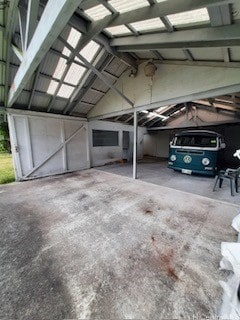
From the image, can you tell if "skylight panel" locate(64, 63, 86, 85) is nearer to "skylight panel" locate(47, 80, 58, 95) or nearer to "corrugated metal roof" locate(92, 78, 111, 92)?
"skylight panel" locate(47, 80, 58, 95)

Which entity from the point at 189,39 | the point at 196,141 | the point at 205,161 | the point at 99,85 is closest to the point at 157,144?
the point at 196,141

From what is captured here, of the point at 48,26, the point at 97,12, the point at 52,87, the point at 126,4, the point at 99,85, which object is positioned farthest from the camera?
the point at 99,85

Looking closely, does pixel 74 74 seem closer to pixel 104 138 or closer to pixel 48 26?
pixel 48 26

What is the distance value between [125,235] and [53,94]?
5.23m

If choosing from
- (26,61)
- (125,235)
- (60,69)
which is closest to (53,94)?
(60,69)

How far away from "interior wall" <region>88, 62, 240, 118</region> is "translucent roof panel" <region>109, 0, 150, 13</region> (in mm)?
2195

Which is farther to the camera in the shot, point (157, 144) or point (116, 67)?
point (157, 144)

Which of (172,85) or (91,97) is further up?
(91,97)

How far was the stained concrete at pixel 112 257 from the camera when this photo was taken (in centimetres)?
140

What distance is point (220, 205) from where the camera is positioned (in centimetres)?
354

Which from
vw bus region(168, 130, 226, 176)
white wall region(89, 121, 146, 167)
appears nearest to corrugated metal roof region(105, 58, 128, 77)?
white wall region(89, 121, 146, 167)

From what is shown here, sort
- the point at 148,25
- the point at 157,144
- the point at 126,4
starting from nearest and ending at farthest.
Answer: the point at 126,4 → the point at 148,25 → the point at 157,144

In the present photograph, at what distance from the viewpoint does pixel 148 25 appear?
9.45 feet

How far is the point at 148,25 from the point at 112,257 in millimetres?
4030
